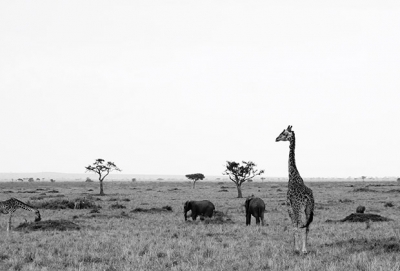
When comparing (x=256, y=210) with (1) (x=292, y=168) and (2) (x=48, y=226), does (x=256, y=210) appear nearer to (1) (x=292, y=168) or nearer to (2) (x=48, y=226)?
(1) (x=292, y=168)

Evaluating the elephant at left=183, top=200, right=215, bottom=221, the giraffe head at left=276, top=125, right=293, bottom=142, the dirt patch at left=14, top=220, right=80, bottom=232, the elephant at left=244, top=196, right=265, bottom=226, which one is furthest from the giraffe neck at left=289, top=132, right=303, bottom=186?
the elephant at left=183, top=200, right=215, bottom=221

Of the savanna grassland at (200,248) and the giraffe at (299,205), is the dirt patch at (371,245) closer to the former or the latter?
the savanna grassland at (200,248)

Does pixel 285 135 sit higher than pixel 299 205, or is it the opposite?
pixel 285 135

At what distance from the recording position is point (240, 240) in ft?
55.2

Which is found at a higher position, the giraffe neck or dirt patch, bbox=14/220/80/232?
the giraffe neck

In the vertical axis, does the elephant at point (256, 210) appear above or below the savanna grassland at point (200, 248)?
above

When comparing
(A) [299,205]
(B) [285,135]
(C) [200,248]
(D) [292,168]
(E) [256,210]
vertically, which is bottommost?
(C) [200,248]

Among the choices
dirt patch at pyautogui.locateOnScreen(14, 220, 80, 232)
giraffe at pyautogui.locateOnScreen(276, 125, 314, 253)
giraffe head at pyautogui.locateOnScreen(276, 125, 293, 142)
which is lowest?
dirt patch at pyautogui.locateOnScreen(14, 220, 80, 232)

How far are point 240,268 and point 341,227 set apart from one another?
11524mm

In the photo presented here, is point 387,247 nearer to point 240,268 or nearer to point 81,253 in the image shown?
point 240,268

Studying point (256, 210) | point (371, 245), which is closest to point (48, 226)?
point (256, 210)

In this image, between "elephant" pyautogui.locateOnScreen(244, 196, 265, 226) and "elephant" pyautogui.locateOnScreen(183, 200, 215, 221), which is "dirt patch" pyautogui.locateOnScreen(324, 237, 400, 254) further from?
"elephant" pyautogui.locateOnScreen(183, 200, 215, 221)

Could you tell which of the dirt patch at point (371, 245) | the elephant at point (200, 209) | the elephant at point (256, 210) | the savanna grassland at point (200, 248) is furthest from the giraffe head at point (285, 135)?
the elephant at point (200, 209)

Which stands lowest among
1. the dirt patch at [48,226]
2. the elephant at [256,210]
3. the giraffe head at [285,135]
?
the dirt patch at [48,226]
